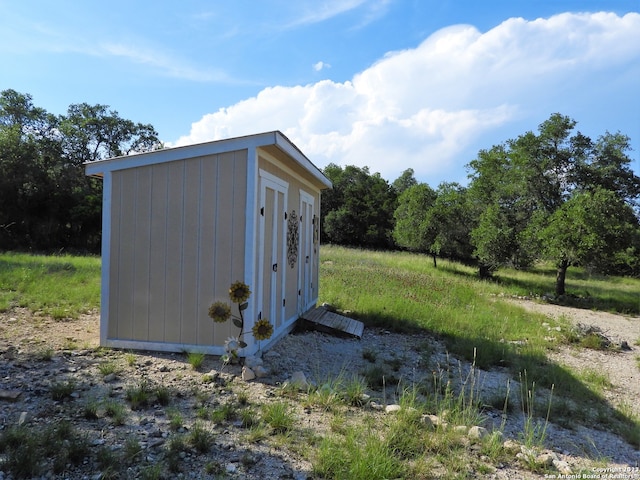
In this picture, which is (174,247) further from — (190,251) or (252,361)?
(252,361)

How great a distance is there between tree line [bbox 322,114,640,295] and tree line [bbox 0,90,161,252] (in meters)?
17.0

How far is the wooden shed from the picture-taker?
15.0 feet

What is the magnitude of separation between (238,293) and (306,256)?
3276mm

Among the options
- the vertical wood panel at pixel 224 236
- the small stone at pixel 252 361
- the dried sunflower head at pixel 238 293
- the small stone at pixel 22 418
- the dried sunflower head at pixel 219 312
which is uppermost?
the vertical wood panel at pixel 224 236

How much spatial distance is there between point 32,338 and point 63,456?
133 inches

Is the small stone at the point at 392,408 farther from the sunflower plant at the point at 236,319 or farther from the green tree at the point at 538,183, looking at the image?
the green tree at the point at 538,183

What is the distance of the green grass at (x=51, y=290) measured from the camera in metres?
6.76

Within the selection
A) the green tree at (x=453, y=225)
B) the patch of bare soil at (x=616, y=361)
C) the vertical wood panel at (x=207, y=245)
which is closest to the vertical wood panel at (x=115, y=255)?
the vertical wood panel at (x=207, y=245)

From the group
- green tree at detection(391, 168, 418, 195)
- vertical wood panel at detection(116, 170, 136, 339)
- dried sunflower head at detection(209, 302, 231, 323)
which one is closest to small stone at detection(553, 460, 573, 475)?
dried sunflower head at detection(209, 302, 231, 323)

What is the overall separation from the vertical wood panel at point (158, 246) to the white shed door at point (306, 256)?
258 cm

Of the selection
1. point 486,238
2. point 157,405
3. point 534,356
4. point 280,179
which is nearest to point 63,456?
point 157,405

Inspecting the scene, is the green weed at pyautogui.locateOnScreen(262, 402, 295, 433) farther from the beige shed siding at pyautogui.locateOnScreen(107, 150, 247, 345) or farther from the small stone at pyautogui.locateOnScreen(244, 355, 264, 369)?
the beige shed siding at pyautogui.locateOnScreen(107, 150, 247, 345)

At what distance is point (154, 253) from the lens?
4773mm

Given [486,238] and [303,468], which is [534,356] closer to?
[303,468]
